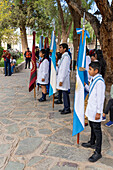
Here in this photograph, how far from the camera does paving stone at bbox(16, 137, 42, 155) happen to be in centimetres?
387

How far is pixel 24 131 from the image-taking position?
4.78 meters

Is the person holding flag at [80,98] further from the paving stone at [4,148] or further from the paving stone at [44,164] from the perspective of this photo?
the paving stone at [4,148]

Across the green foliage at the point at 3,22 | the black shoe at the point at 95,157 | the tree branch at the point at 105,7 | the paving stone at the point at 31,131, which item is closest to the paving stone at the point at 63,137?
the paving stone at the point at 31,131

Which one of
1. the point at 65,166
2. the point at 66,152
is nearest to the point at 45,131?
the point at 66,152

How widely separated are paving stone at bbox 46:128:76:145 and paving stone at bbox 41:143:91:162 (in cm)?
24

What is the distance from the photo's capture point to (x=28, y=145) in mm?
4109

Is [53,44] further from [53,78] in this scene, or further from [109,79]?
[109,79]

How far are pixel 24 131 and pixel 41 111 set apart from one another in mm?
1598

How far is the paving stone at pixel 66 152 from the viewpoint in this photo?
Answer: 144 inches

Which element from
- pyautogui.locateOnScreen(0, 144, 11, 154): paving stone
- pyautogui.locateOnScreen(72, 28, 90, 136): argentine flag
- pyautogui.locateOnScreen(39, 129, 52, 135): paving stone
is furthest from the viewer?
pyautogui.locateOnScreen(39, 129, 52, 135): paving stone

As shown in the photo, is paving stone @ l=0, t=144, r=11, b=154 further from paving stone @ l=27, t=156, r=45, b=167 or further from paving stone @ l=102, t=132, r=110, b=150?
paving stone @ l=102, t=132, r=110, b=150

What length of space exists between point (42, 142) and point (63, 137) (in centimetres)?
52

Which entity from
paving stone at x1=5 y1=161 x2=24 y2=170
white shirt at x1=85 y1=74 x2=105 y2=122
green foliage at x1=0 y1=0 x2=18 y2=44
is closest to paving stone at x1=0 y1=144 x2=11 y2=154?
paving stone at x1=5 y1=161 x2=24 y2=170

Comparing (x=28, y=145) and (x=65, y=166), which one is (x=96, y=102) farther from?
(x=28, y=145)
